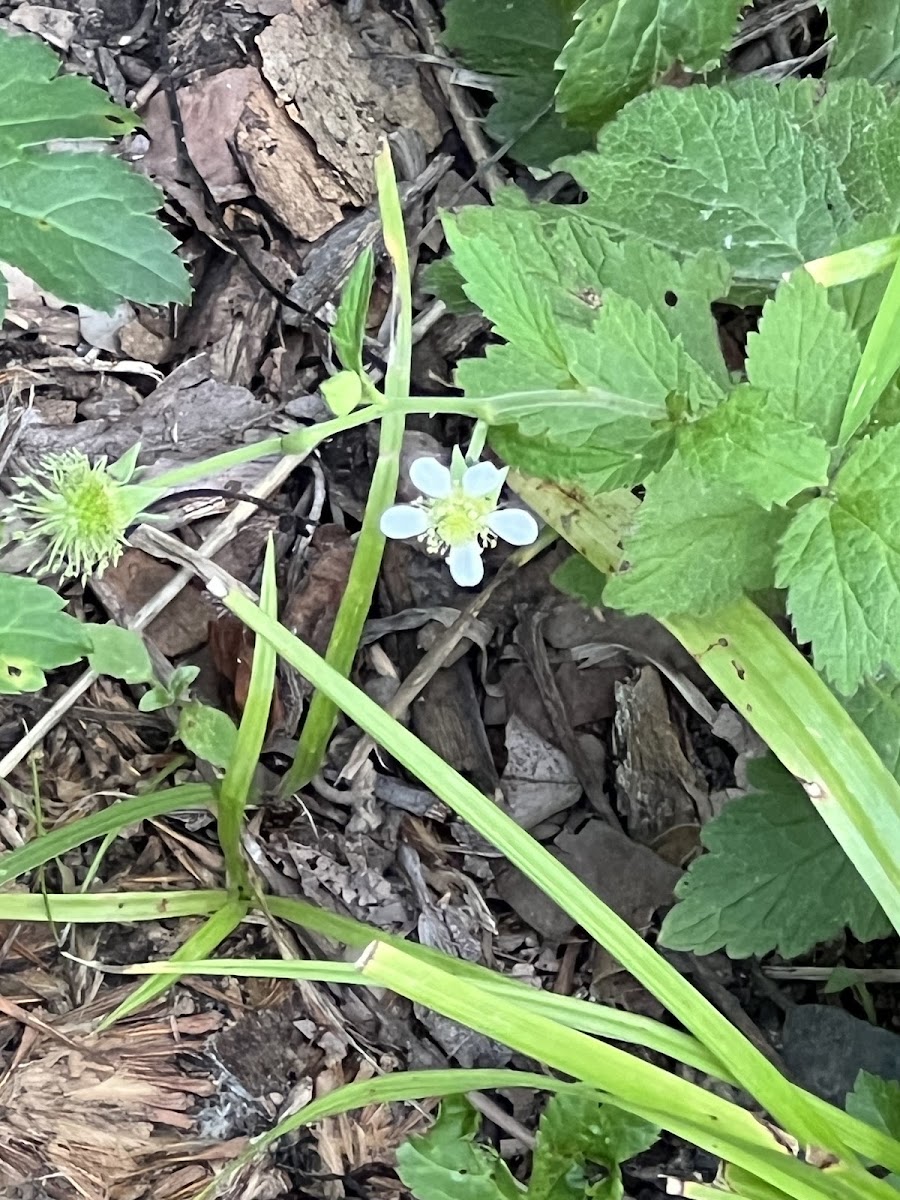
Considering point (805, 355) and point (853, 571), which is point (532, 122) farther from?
point (853, 571)

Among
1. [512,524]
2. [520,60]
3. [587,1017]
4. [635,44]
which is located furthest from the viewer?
[520,60]

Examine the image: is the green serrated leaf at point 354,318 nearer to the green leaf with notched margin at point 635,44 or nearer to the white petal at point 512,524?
the white petal at point 512,524

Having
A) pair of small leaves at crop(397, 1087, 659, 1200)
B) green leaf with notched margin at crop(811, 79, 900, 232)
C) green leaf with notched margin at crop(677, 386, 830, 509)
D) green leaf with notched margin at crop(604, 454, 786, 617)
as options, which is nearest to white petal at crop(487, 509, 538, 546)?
green leaf with notched margin at crop(604, 454, 786, 617)

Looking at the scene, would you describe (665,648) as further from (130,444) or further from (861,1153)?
(130,444)

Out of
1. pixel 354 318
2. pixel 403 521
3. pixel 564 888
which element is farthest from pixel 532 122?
pixel 564 888

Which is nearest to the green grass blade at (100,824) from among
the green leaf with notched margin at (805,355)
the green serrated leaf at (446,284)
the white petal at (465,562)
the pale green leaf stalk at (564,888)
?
the pale green leaf stalk at (564,888)

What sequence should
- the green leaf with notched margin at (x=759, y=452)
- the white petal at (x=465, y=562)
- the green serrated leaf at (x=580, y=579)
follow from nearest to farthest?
the green leaf with notched margin at (x=759, y=452) < the white petal at (x=465, y=562) < the green serrated leaf at (x=580, y=579)

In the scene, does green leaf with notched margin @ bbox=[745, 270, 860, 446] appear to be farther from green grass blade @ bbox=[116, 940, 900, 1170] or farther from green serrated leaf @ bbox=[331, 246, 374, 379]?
green grass blade @ bbox=[116, 940, 900, 1170]
